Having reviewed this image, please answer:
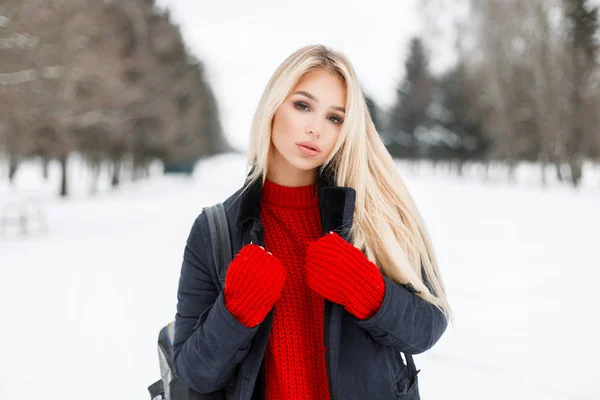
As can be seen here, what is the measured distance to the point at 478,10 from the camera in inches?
1192

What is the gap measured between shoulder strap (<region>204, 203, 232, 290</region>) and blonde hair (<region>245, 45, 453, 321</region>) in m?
0.17

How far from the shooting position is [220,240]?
58.7 inches

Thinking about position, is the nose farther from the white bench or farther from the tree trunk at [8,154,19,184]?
the tree trunk at [8,154,19,184]

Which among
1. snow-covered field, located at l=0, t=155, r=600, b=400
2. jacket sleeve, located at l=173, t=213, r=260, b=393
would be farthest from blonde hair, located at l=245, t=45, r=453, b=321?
snow-covered field, located at l=0, t=155, r=600, b=400

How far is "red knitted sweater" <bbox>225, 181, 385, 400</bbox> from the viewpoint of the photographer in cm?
131

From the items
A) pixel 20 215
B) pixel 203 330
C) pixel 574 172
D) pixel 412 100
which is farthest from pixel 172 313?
pixel 412 100

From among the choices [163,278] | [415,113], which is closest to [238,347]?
[163,278]

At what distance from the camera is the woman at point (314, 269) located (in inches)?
52.9

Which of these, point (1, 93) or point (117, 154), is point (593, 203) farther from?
point (117, 154)

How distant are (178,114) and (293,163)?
31927 mm

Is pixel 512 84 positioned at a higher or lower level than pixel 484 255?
higher

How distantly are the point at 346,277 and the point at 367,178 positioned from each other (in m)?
0.43

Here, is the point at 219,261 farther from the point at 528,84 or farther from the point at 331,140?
the point at 528,84

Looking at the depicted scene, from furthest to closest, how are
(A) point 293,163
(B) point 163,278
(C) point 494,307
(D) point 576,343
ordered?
(B) point 163,278, (C) point 494,307, (D) point 576,343, (A) point 293,163
